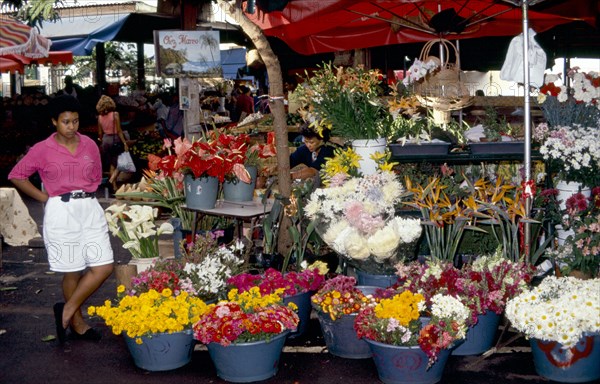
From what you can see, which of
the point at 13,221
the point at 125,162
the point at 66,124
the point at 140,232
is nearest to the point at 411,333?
the point at 66,124

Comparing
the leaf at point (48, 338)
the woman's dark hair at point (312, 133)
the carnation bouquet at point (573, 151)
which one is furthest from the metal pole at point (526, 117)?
the leaf at point (48, 338)

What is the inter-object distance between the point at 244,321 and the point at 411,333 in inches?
41.6

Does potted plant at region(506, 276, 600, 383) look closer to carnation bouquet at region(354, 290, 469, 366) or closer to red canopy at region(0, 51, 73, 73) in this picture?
carnation bouquet at region(354, 290, 469, 366)

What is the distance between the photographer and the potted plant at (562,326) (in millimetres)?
4695

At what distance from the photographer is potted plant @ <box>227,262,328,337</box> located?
5676 millimetres

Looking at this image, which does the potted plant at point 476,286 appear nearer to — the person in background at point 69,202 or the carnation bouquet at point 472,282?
the carnation bouquet at point 472,282

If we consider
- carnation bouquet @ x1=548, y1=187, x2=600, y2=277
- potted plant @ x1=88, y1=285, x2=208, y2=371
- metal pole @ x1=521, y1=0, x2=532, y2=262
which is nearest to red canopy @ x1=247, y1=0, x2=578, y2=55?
metal pole @ x1=521, y1=0, x2=532, y2=262

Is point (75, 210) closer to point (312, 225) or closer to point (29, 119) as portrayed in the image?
point (312, 225)

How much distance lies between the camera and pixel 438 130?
6793mm

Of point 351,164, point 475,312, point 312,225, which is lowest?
point 475,312

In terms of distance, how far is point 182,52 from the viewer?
816 centimetres

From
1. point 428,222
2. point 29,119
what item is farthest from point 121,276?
point 29,119

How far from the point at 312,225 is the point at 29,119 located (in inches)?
444

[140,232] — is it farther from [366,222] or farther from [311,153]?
[366,222]
